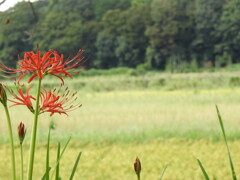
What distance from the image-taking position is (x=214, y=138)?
6621 mm

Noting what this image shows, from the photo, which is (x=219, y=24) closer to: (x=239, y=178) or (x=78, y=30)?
(x=78, y=30)

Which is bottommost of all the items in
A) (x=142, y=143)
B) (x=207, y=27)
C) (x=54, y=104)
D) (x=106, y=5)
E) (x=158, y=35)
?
(x=142, y=143)

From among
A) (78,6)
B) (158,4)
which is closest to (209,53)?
(158,4)

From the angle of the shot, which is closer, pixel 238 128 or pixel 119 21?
pixel 238 128

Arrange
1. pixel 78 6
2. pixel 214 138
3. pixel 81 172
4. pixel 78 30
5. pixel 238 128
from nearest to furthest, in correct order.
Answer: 1. pixel 81 172
2. pixel 214 138
3. pixel 238 128
4. pixel 78 30
5. pixel 78 6

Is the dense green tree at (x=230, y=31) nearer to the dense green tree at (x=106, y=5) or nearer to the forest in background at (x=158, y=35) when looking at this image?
the forest in background at (x=158, y=35)

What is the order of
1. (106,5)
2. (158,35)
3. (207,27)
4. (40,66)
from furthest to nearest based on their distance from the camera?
(106,5) < (158,35) < (207,27) < (40,66)

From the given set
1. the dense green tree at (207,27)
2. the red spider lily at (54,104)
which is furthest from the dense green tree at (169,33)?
the red spider lily at (54,104)

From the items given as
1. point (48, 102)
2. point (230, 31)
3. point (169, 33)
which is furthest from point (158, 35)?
point (48, 102)

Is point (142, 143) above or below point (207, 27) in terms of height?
below

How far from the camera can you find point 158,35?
42.0 m

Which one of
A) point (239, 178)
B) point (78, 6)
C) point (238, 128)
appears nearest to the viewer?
point (239, 178)

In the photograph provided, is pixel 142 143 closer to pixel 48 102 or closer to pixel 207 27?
pixel 48 102

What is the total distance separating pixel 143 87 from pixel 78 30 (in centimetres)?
2292
